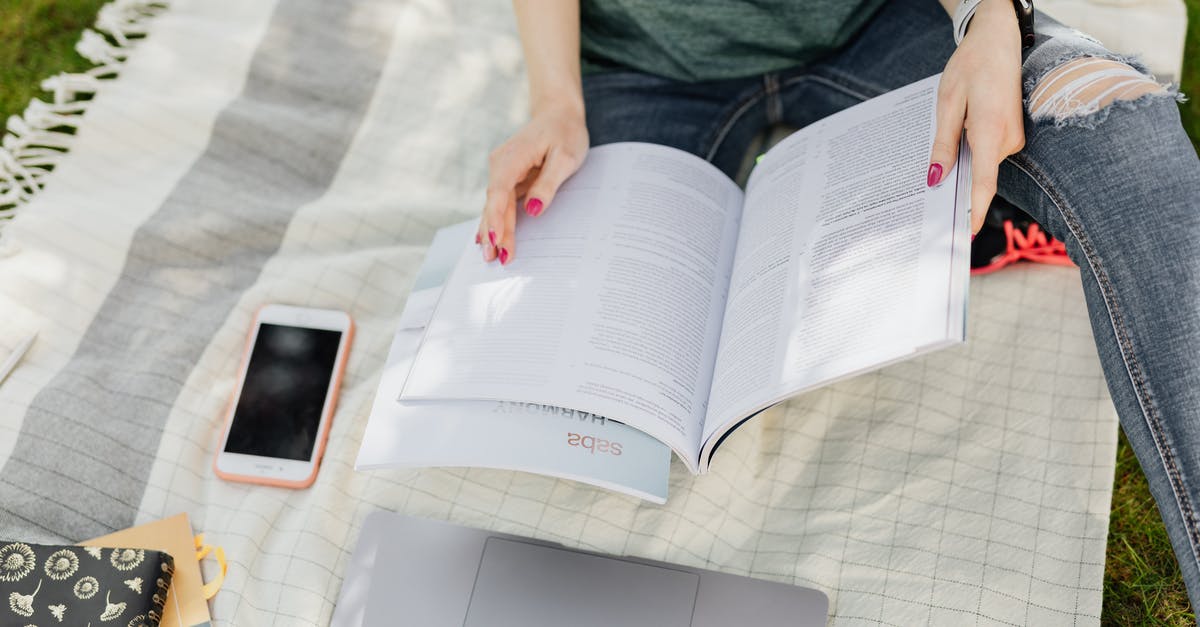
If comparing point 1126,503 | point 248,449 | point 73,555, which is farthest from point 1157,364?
point 73,555

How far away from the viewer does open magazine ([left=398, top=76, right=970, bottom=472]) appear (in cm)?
84

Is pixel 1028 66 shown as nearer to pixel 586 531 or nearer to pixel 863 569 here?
pixel 863 569

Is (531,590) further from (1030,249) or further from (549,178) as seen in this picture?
(1030,249)

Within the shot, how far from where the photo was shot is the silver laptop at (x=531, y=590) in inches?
38.1

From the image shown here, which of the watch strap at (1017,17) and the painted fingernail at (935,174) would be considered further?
the watch strap at (1017,17)

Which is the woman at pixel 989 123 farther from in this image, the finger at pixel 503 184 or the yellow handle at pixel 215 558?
the yellow handle at pixel 215 558

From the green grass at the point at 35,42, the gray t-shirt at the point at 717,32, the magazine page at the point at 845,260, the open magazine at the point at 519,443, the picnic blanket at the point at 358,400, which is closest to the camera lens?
the magazine page at the point at 845,260

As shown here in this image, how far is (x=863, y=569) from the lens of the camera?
1008 mm

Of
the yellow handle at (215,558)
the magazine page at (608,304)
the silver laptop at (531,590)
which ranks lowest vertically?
the yellow handle at (215,558)

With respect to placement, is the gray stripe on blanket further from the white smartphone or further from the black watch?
the black watch

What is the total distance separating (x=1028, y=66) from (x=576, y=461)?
2.03 ft

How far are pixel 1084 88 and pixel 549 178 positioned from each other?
56 cm

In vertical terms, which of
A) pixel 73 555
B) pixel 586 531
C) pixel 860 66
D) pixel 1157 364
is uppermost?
pixel 860 66

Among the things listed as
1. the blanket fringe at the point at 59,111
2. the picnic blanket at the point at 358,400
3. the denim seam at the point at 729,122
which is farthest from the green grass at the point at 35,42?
the denim seam at the point at 729,122
